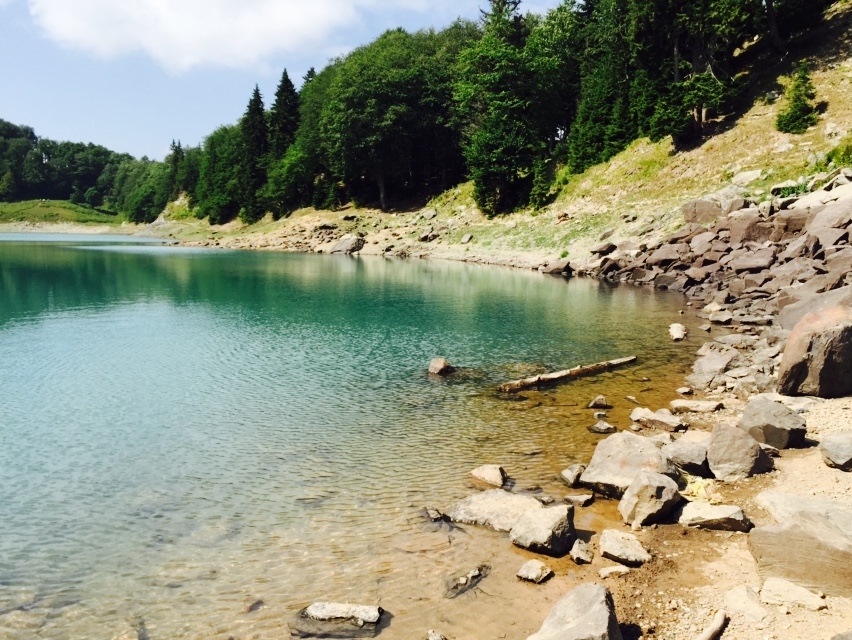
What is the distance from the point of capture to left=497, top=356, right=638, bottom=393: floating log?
1950 cm

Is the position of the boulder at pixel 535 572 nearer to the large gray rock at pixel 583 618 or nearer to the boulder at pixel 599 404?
the large gray rock at pixel 583 618

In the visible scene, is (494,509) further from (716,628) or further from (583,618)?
(716,628)

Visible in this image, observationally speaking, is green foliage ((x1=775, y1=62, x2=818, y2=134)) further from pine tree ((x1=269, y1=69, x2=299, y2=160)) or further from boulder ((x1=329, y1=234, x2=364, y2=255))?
pine tree ((x1=269, y1=69, x2=299, y2=160))

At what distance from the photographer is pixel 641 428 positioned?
15.6m

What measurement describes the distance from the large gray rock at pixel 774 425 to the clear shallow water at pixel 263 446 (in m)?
3.66

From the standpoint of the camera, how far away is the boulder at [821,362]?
15328 mm

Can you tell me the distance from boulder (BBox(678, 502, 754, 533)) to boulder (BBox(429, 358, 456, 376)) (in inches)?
459

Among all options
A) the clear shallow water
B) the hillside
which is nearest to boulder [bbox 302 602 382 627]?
the clear shallow water

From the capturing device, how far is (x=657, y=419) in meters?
15.6

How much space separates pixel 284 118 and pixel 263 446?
113792 millimetres

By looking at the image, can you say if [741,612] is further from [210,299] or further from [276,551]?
[210,299]

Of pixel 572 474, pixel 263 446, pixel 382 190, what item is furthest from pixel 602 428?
pixel 382 190

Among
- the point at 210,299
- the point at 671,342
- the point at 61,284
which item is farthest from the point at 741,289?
the point at 61,284

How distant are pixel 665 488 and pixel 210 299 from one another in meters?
36.9
